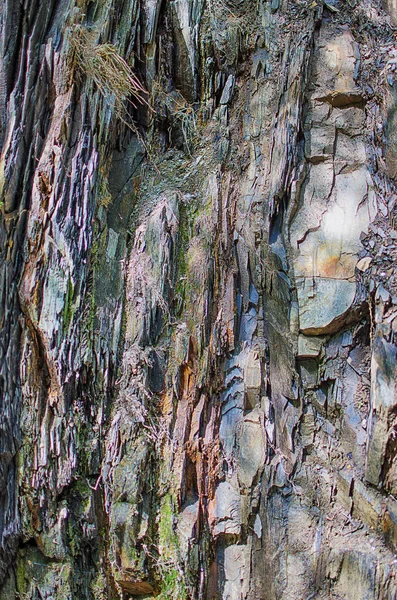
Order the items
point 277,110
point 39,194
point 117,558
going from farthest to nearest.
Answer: point 277,110 < point 39,194 < point 117,558

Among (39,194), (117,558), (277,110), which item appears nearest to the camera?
(117,558)

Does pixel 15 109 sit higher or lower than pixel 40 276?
higher

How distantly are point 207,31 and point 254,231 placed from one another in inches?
65.2

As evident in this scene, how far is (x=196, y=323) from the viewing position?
3.39 metres

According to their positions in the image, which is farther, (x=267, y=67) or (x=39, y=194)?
(x=267, y=67)

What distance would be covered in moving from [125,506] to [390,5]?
4.01 m

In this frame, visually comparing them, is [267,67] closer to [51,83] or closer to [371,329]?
[51,83]

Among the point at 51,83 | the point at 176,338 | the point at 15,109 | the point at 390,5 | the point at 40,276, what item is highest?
the point at 390,5

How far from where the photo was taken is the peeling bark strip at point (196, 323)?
3117 millimetres

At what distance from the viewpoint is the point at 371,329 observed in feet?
10.5

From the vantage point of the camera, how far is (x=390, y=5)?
3.91 m

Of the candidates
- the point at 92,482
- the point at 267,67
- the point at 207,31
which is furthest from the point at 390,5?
the point at 92,482

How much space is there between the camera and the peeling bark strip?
312 centimetres

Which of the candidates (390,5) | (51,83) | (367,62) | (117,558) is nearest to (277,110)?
(367,62)
